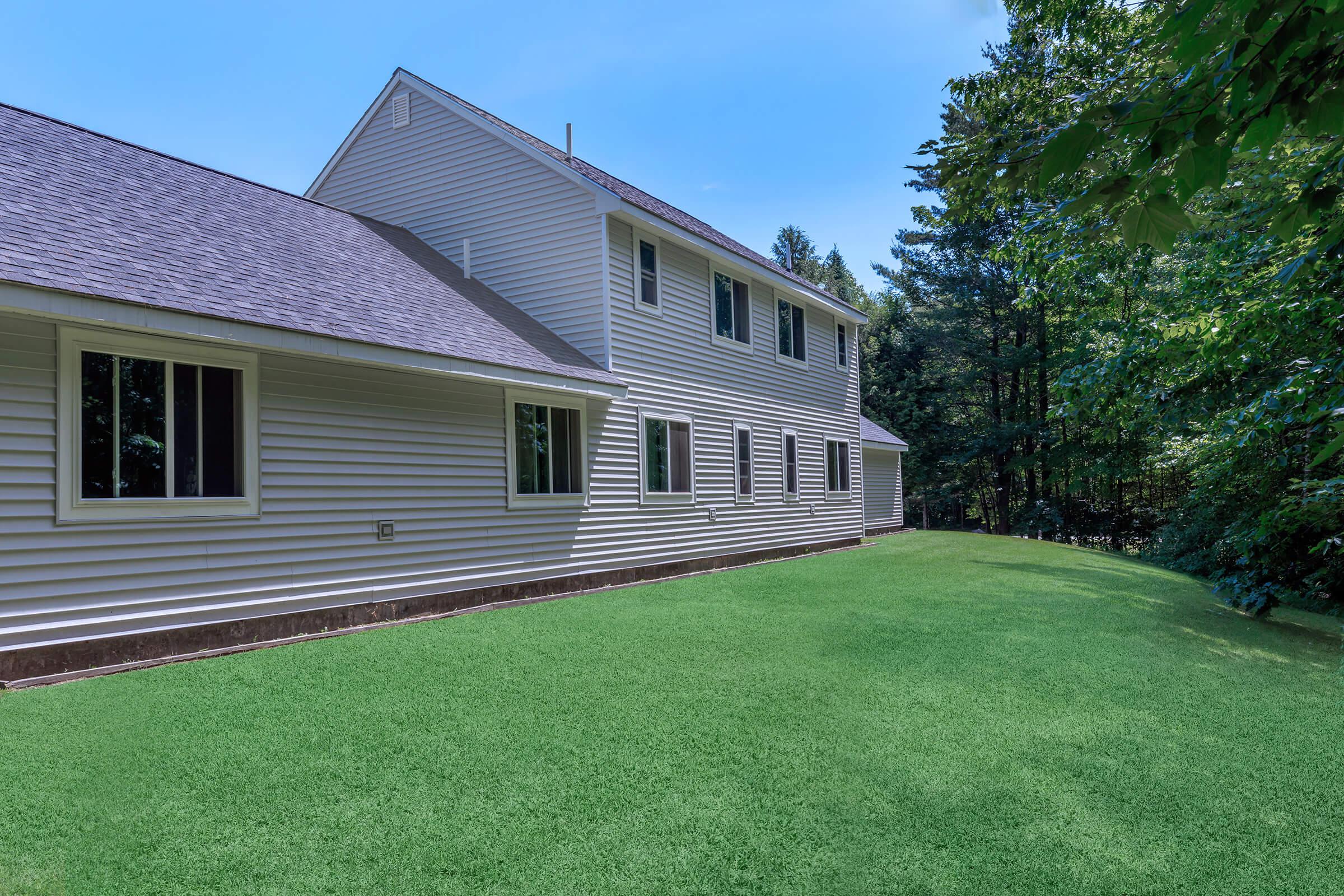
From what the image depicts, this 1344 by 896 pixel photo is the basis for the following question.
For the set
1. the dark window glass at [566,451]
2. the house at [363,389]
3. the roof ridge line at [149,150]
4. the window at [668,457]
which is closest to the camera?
the house at [363,389]

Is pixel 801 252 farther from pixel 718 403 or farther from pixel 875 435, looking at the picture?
pixel 718 403

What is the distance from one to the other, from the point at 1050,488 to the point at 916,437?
5.71 m

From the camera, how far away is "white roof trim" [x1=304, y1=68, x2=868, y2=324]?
440 inches

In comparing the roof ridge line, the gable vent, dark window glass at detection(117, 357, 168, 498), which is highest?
the gable vent

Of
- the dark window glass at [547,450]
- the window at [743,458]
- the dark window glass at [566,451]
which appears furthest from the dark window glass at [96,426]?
the window at [743,458]

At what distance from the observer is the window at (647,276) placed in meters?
12.1

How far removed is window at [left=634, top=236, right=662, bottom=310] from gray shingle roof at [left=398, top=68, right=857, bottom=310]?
54 centimetres

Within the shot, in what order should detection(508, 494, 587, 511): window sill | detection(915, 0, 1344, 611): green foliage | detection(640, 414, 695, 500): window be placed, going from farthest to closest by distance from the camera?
detection(640, 414, 695, 500): window, detection(508, 494, 587, 511): window sill, detection(915, 0, 1344, 611): green foliage

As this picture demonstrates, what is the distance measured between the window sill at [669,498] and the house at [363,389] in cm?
8

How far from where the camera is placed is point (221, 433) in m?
6.93

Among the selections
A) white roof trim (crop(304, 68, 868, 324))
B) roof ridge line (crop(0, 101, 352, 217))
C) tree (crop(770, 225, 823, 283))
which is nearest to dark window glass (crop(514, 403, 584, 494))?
white roof trim (crop(304, 68, 868, 324))

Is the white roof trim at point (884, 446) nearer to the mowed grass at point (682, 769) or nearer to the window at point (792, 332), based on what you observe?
the window at point (792, 332)

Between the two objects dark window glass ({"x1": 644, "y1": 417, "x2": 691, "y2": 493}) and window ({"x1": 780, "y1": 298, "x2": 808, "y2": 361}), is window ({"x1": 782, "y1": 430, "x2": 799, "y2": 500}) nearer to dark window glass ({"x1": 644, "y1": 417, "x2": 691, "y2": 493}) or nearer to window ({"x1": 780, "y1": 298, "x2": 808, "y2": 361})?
window ({"x1": 780, "y1": 298, "x2": 808, "y2": 361})

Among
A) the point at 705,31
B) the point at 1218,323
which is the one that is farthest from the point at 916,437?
the point at 1218,323
